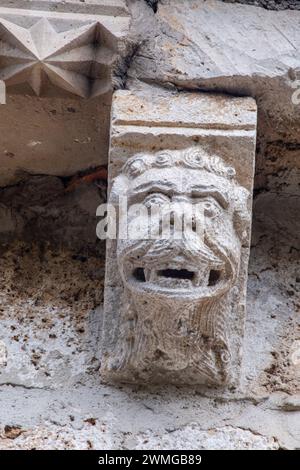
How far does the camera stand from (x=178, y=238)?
6.97 ft

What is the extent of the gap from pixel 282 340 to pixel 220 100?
60 cm

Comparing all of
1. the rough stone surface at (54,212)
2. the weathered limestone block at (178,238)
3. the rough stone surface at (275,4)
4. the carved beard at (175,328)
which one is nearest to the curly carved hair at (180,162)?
the weathered limestone block at (178,238)

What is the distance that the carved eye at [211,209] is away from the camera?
2191 mm

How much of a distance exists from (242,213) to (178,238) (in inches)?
8.2

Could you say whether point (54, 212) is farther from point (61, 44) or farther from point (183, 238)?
point (183, 238)

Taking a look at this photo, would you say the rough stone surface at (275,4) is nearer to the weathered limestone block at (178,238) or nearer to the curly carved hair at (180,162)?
the weathered limestone block at (178,238)

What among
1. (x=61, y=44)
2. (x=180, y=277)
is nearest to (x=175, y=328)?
(x=180, y=277)

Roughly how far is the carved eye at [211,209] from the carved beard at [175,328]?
0.07 meters

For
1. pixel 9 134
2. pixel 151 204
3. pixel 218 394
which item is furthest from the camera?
pixel 9 134
